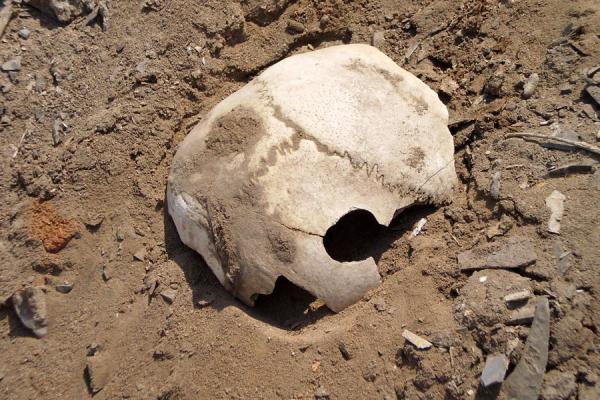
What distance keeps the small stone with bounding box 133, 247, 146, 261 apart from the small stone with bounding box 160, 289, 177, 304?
390 mm

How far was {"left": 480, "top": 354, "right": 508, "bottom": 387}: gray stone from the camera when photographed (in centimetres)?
215

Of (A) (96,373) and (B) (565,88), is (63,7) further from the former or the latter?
(B) (565,88)

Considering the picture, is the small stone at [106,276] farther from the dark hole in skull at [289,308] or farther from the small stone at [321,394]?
the small stone at [321,394]

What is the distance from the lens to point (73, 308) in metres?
3.28

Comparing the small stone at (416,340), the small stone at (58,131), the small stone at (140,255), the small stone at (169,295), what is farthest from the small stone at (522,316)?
the small stone at (58,131)

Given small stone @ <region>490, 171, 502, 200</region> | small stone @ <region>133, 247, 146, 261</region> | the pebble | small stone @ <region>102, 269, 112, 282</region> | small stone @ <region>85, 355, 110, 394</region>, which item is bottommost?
small stone @ <region>85, 355, 110, 394</region>

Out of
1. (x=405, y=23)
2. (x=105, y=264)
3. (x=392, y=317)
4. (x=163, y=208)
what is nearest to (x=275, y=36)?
(x=405, y=23)

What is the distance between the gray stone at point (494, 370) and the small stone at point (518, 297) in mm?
270

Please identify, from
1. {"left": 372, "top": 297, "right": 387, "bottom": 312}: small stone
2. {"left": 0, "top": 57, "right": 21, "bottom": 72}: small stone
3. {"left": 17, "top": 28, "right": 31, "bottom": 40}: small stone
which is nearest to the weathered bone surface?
{"left": 372, "top": 297, "right": 387, "bottom": 312}: small stone

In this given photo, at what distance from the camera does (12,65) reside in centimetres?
393

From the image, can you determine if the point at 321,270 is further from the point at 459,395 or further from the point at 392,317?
the point at 459,395

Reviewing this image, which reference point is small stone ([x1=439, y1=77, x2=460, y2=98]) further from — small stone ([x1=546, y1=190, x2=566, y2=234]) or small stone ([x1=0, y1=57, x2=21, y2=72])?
small stone ([x1=0, y1=57, x2=21, y2=72])

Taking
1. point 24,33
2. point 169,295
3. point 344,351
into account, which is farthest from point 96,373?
point 24,33

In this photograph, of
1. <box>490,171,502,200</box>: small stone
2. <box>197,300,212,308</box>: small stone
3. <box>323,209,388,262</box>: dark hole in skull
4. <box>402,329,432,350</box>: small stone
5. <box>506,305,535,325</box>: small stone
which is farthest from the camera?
<box>323,209,388,262</box>: dark hole in skull
